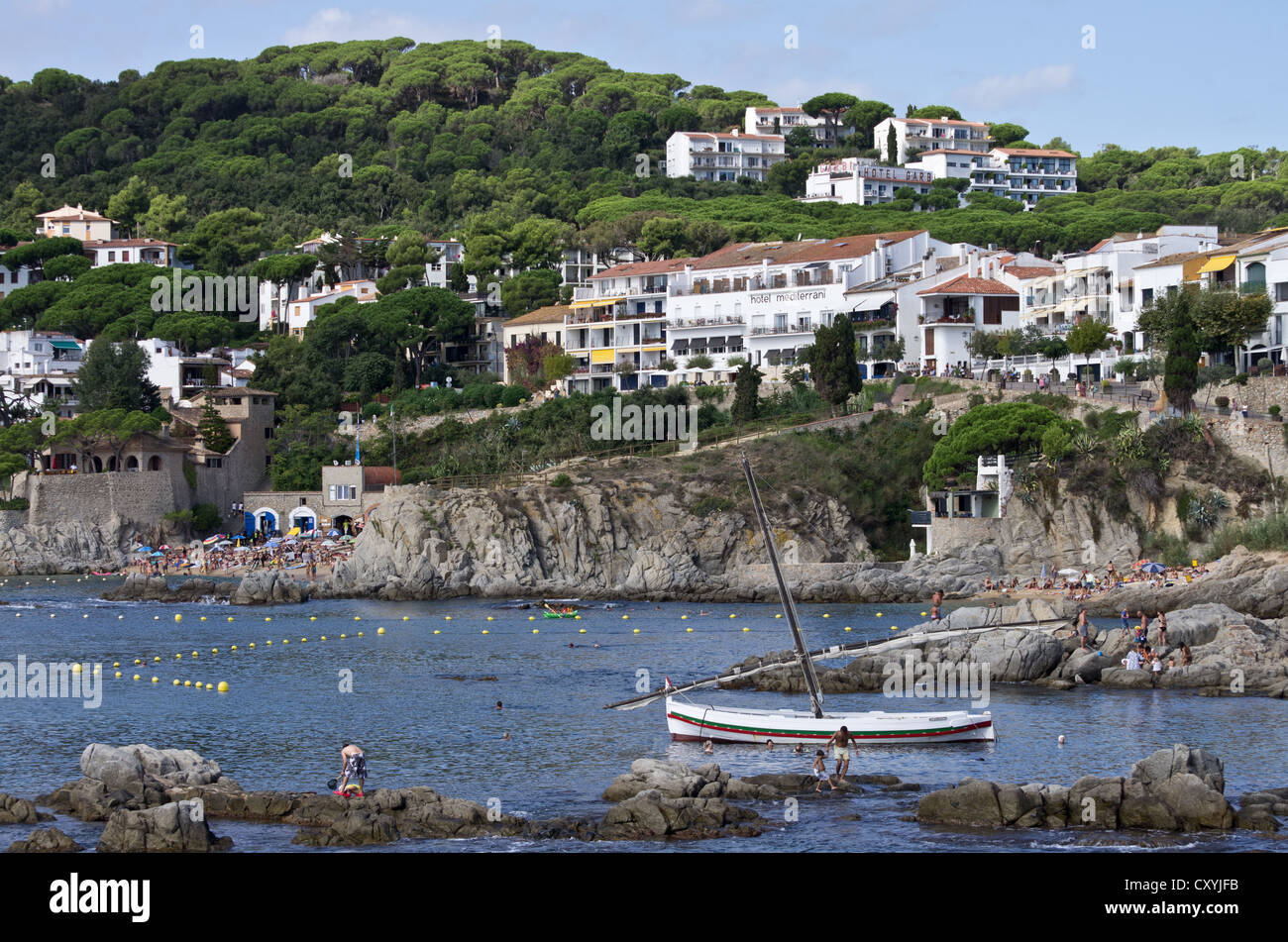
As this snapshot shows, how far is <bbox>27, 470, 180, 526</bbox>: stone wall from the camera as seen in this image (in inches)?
2840

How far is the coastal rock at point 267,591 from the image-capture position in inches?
2282

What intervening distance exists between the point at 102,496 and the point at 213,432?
6970mm

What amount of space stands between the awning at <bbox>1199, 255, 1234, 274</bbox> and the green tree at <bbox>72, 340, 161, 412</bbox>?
5355 centimetres

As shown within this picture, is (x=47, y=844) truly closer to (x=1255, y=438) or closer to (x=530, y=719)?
(x=530, y=719)

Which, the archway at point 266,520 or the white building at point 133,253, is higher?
the white building at point 133,253

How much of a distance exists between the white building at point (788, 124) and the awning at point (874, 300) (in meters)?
76.5

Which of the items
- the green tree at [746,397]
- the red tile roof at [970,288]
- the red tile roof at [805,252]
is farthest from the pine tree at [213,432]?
the red tile roof at [970,288]

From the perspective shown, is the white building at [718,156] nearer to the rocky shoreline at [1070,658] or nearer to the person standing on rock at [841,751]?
the rocky shoreline at [1070,658]

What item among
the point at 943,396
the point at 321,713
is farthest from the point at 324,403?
the point at 321,713

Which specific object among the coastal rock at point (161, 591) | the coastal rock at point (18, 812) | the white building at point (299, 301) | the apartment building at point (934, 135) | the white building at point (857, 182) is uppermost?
the apartment building at point (934, 135)

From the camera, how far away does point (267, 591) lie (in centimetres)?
5825

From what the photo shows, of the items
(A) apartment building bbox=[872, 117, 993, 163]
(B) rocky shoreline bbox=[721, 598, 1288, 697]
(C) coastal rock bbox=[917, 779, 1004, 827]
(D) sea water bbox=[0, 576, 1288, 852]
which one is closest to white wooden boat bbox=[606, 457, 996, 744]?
(D) sea water bbox=[0, 576, 1288, 852]
